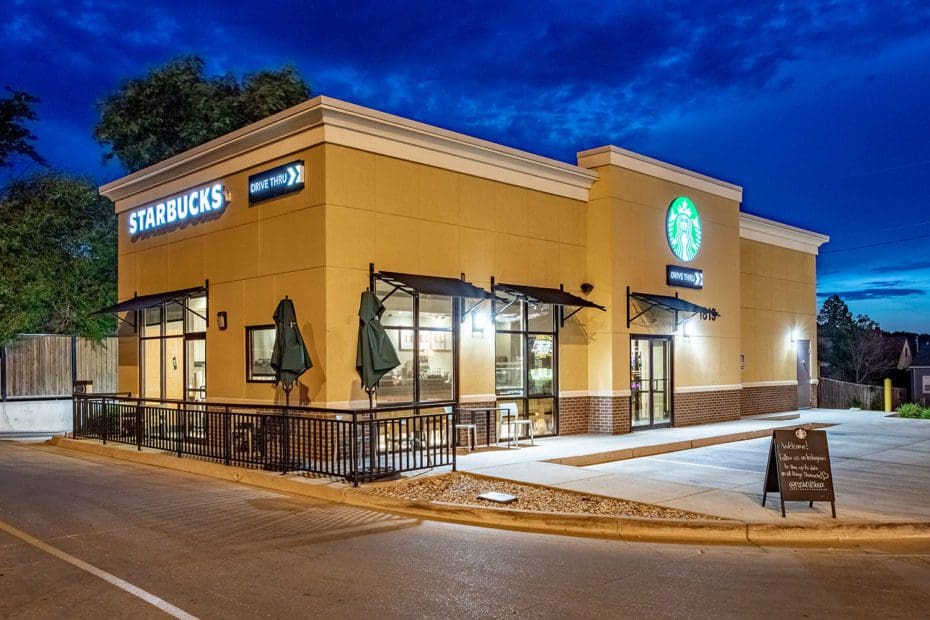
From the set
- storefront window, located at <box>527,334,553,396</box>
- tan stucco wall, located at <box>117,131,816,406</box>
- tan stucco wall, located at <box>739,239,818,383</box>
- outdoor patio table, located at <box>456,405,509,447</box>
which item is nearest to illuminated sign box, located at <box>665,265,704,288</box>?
tan stucco wall, located at <box>117,131,816,406</box>

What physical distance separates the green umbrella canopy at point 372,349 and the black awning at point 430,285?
40.9 inches

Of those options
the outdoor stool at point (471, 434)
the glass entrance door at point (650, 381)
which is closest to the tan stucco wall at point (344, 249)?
the outdoor stool at point (471, 434)

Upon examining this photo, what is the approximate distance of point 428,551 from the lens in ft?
26.9

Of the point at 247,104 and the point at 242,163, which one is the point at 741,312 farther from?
the point at 247,104

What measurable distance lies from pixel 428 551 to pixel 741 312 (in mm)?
18767

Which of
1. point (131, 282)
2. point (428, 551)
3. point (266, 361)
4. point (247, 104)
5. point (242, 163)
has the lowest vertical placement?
point (428, 551)

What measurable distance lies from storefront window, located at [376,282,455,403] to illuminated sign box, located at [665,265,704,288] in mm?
6749

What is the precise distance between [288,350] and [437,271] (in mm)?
3585

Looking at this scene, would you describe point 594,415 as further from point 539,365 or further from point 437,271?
point 437,271

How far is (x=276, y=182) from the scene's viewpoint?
50.2 feet

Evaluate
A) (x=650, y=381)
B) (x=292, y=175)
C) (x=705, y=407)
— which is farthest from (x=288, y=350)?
(x=705, y=407)

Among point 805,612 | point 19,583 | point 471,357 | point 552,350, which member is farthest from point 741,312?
point 19,583

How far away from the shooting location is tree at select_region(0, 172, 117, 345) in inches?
911

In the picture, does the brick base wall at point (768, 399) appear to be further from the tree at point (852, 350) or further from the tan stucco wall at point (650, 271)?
the tree at point (852, 350)
